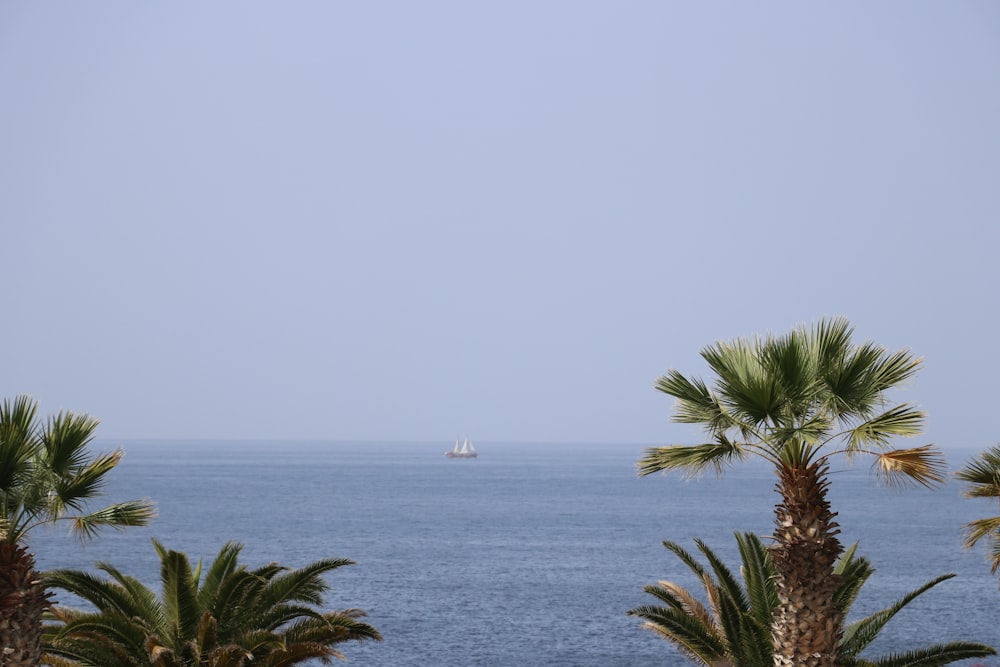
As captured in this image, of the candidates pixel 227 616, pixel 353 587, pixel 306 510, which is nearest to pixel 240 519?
pixel 306 510

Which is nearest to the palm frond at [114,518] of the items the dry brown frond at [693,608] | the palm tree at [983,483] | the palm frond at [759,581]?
the dry brown frond at [693,608]

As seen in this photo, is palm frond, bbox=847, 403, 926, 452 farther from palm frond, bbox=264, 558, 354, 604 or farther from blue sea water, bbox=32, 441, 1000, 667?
blue sea water, bbox=32, 441, 1000, 667

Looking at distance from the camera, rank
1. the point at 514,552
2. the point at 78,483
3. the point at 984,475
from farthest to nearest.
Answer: the point at 514,552, the point at 984,475, the point at 78,483

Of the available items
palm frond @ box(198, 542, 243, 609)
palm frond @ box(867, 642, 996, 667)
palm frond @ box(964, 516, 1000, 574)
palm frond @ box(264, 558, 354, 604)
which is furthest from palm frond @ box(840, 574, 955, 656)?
palm frond @ box(198, 542, 243, 609)

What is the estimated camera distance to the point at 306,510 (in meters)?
134

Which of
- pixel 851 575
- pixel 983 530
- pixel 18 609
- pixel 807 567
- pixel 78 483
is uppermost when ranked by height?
pixel 78 483

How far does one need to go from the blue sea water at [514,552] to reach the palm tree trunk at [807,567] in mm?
33810

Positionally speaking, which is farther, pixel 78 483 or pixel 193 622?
pixel 193 622

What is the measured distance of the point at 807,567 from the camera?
1532cm

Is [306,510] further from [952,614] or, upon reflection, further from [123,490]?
[952,614]

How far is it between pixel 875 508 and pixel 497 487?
195ft

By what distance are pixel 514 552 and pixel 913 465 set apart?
79.8m

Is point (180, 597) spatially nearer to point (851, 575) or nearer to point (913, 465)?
point (851, 575)

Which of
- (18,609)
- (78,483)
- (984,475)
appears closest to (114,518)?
(78,483)
